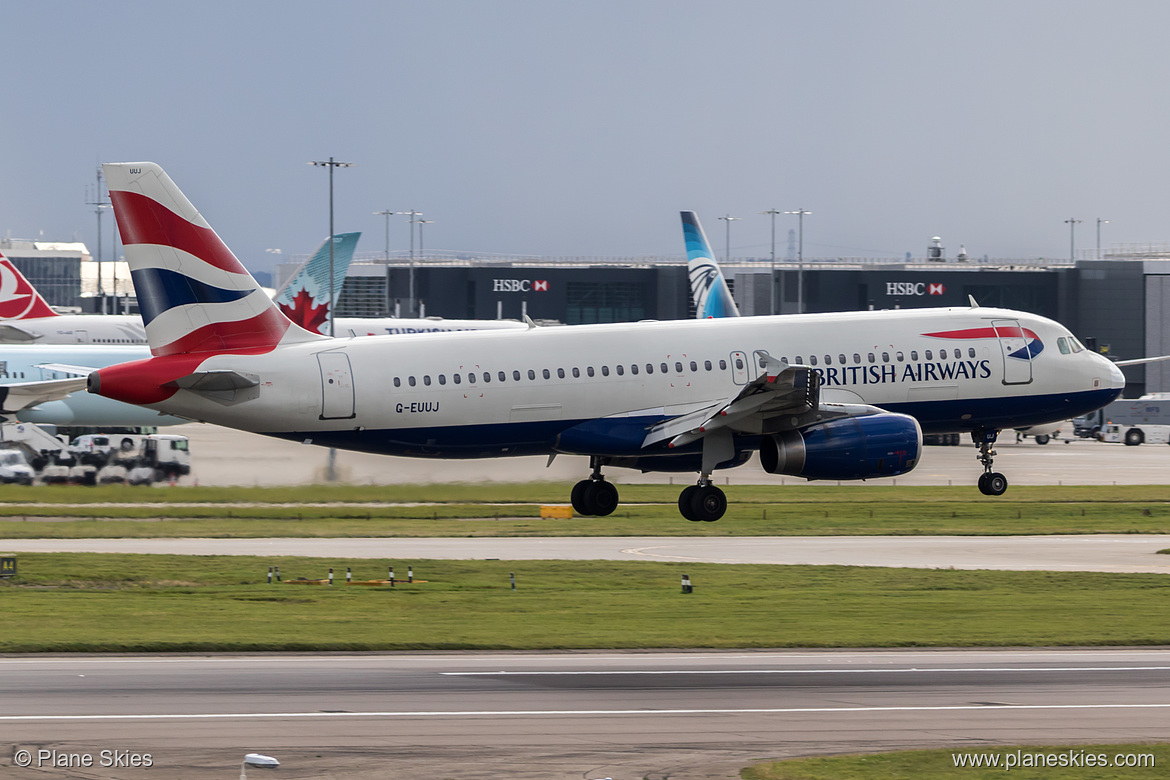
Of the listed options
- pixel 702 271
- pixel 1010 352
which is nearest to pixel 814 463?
pixel 1010 352

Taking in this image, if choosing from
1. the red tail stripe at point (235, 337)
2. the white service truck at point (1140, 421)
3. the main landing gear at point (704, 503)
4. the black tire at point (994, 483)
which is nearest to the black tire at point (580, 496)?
the main landing gear at point (704, 503)

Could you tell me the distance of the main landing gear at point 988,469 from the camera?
44.6 meters

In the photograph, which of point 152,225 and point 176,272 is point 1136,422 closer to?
point 176,272

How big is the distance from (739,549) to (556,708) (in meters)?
30.8

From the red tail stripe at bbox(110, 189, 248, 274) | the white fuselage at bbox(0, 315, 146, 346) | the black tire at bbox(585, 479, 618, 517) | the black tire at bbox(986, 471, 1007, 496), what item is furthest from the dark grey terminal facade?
the red tail stripe at bbox(110, 189, 248, 274)

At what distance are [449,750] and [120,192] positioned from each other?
20361 mm

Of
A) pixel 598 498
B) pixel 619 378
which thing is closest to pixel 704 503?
pixel 598 498

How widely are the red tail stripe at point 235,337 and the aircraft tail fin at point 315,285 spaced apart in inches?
1896

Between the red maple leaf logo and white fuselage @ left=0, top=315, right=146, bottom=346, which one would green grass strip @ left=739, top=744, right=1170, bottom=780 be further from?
white fuselage @ left=0, top=315, right=146, bottom=346

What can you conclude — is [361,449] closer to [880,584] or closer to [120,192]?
[120,192]

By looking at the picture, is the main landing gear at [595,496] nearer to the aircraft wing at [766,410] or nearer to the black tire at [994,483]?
the aircraft wing at [766,410]

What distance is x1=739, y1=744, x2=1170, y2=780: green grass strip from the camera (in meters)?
22.0

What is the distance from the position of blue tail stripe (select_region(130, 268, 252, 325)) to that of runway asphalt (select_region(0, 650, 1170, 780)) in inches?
375

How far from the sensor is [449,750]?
2311 centimetres
